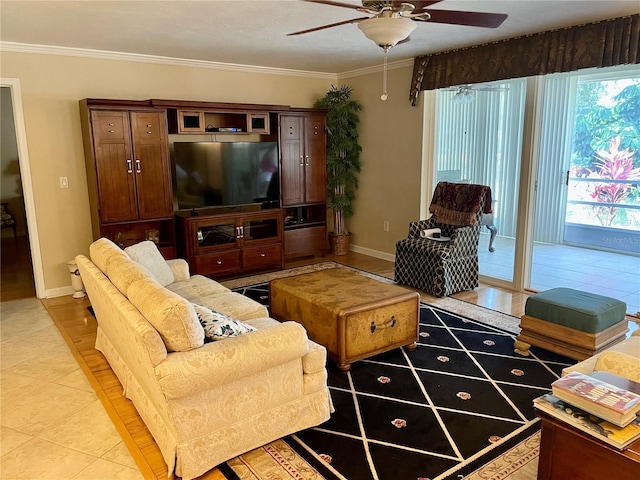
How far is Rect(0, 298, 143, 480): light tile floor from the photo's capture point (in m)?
2.25

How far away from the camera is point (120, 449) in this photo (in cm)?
238

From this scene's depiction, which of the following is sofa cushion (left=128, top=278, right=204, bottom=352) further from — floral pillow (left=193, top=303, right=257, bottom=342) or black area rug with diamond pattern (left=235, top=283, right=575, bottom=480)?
black area rug with diamond pattern (left=235, top=283, right=575, bottom=480)

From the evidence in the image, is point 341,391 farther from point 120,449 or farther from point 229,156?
point 229,156

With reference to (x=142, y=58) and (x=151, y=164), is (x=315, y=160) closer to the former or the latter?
(x=151, y=164)

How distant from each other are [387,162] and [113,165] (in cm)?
328

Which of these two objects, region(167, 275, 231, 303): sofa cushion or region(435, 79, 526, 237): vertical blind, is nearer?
region(167, 275, 231, 303): sofa cushion

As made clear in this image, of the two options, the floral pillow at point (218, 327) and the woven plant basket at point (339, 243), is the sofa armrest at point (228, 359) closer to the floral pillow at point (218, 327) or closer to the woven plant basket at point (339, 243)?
the floral pillow at point (218, 327)

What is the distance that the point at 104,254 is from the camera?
2.87 m

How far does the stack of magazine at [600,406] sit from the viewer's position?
5.37ft

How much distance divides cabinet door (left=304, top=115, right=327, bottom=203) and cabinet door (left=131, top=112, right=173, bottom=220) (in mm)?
1838

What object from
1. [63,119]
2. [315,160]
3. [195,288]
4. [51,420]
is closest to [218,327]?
[51,420]

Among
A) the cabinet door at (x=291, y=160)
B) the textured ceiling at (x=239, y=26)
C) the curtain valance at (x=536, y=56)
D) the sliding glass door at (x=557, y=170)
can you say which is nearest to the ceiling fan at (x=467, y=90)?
the sliding glass door at (x=557, y=170)

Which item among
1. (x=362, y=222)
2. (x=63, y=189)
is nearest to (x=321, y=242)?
(x=362, y=222)

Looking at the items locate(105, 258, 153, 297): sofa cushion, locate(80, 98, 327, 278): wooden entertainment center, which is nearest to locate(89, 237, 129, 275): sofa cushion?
locate(105, 258, 153, 297): sofa cushion
